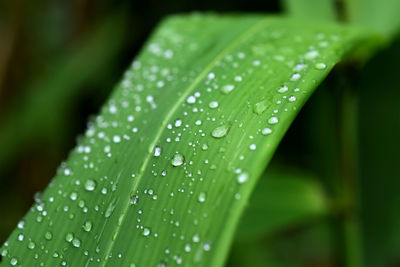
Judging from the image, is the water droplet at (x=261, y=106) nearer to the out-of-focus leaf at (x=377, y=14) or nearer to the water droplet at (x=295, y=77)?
the water droplet at (x=295, y=77)

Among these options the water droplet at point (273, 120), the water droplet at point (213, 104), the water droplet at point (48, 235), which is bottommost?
the water droplet at point (48, 235)

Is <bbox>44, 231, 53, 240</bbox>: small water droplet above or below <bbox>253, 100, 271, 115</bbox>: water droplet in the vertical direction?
below

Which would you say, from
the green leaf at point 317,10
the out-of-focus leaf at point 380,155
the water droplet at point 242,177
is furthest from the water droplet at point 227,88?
the out-of-focus leaf at point 380,155

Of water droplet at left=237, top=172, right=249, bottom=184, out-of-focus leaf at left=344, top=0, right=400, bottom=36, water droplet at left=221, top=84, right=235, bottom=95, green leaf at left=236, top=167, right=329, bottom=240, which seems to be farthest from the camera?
green leaf at left=236, top=167, right=329, bottom=240

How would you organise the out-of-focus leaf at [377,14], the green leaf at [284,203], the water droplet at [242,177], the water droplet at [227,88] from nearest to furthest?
the water droplet at [242,177], the water droplet at [227,88], the out-of-focus leaf at [377,14], the green leaf at [284,203]

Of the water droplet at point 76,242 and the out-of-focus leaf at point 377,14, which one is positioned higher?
the out-of-focus leaf at point 377,14

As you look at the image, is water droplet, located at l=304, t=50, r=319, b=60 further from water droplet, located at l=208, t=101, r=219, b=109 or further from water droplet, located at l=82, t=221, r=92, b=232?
water droplet, located at l=82, t=221, r=92, b=232

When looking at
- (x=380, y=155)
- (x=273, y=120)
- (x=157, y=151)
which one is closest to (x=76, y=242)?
(x=157, y=151)

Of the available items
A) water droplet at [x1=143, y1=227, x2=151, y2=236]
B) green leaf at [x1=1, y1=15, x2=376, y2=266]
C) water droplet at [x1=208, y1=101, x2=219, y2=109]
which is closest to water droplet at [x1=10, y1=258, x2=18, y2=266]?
green leaf at [x1=1, y1=15, x2=376, y2=266]
